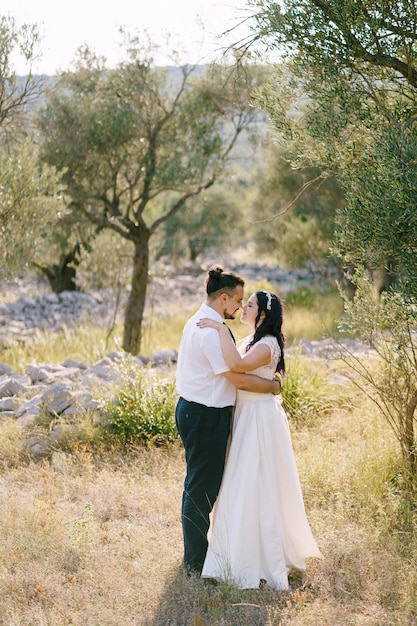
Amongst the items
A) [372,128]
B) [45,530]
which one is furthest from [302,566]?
[372,128]

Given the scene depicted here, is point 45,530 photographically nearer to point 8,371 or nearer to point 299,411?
point 299,411

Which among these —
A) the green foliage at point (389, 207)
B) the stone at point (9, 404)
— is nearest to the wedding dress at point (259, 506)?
the green foliage at point (389, 207)

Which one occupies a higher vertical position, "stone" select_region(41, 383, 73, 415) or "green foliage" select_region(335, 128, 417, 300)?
"green foliage" select_region(335, 128, 417, 300)

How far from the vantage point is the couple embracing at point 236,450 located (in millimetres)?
5133

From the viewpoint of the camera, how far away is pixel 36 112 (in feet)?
41.3

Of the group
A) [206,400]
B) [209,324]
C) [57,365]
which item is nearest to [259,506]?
[206,400]

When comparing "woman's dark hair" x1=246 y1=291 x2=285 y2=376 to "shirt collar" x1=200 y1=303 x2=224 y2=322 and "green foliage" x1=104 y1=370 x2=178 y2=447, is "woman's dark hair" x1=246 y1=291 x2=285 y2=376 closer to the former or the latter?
"shirt collar" x1=200 y1=303 x2=224 y2=322

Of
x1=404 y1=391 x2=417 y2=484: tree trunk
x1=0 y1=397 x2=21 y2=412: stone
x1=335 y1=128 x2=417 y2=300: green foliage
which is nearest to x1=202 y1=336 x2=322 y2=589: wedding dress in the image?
x1=335 y1=128 x2=417 y2=300: green foliage

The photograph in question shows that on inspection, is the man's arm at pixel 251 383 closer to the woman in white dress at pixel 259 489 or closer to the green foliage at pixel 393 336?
the woman in white dress at pixel 259 489

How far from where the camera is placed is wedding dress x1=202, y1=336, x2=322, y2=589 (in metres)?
5.15

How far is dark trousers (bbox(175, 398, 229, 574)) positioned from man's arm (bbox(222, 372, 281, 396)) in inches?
9.6

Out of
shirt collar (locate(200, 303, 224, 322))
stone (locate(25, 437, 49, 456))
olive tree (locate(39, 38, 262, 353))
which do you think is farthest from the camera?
olive tree (locate(39, 38, 262, 353))

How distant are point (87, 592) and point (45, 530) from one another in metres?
1.06

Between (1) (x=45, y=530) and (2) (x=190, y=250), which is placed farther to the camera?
(2) (x=190, y=250)
